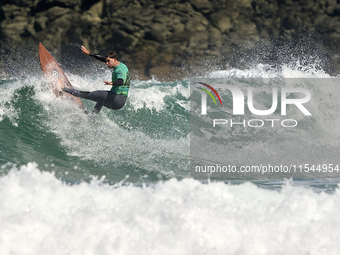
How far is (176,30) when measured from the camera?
865cm

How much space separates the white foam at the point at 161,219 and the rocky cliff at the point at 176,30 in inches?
234

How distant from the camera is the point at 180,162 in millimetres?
5184

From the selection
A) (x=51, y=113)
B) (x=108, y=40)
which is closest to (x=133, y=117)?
(x=51, y=113)

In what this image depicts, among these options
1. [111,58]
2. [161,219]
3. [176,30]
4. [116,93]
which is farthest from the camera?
[176,30]


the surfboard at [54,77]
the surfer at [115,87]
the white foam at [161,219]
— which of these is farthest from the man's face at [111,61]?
the white foam at [161,219]

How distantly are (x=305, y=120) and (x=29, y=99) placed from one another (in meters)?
5.33

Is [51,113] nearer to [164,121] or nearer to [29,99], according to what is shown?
[29,99]

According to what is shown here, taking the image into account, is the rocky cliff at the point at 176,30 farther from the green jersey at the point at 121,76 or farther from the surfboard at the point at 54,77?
the green jersey at the point at 121,76

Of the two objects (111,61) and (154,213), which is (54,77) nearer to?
(111,61)

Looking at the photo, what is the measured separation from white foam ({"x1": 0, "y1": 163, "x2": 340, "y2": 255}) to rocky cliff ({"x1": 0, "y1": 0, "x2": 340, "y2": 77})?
19.5 feet

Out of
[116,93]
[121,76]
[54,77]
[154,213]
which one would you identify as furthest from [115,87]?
[154,213]

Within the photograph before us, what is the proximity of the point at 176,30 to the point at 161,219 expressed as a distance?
6.61 meters

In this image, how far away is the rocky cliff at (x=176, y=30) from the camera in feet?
28.3

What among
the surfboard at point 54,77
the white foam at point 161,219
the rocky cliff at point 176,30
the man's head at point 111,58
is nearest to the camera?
the white foam at point 161,219
